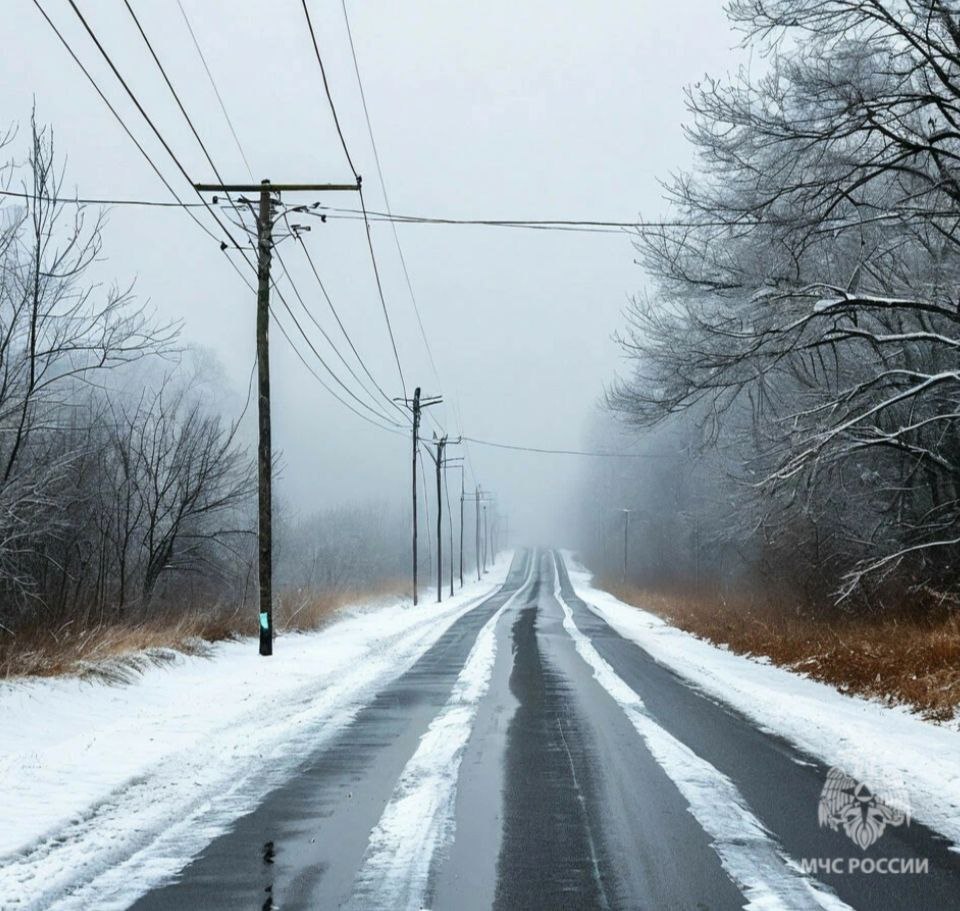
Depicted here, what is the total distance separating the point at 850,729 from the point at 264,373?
1202 cm

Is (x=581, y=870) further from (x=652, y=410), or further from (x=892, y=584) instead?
(x=892, y=584)

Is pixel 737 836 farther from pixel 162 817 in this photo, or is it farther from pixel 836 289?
pixel 836 289

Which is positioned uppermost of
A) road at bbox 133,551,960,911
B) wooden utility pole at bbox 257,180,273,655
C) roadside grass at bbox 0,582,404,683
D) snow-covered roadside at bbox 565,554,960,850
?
wooden utility pole at bbox 257,180,273,655

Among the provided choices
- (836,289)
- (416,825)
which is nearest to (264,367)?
(836,289)

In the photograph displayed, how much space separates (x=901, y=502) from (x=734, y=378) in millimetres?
5184

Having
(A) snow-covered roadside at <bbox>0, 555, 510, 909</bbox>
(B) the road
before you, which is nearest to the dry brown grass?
(B) the road

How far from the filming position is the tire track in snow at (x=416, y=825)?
4.75 metres

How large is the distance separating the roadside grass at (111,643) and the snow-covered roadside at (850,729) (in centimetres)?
763

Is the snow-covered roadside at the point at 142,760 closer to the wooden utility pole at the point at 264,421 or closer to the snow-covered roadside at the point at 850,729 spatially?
the wooden utility pole at the point at 264,421

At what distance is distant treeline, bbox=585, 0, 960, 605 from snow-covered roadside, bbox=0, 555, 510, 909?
7433 mm

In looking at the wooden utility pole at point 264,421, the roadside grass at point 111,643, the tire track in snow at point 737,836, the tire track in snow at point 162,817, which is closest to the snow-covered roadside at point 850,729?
the tire track in snow at point 737,836

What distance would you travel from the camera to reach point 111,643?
43.3ft

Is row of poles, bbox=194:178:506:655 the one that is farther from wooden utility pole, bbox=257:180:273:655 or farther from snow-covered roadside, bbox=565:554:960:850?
snow-covered roadside, bbox=565:554:960:850

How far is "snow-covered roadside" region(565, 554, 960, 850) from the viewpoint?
272 inches
